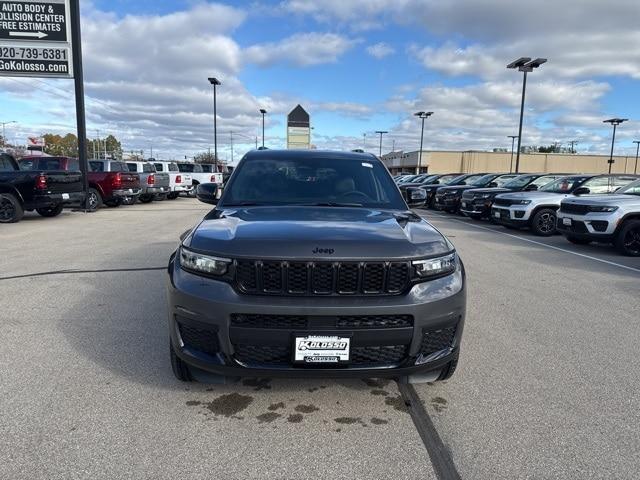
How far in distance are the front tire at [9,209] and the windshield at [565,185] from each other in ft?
48.2

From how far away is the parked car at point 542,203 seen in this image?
42.3ft

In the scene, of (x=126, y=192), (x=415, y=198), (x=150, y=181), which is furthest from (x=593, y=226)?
(x=150, y=181)

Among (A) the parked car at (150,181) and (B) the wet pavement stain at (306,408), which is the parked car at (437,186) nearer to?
(A) the parked car at (150,181)

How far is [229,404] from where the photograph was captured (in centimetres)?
323

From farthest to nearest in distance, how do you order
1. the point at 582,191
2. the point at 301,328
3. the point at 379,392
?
the point at 582,191, the point at 379,392, the point at 301,328

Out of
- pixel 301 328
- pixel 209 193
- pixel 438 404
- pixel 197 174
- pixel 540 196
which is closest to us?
pixel 301 328

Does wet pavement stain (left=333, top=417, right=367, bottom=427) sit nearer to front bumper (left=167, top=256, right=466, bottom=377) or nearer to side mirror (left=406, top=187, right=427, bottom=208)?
front bumper (left=167, top=256, right=466, bottom=377)

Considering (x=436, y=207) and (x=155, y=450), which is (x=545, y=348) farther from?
(x=436, y=207)

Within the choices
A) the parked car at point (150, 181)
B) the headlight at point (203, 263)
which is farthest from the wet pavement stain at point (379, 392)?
the parked car at point (150, 181)

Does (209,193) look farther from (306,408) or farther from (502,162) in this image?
(502,162)

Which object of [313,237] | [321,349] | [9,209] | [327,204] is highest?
[327,204]

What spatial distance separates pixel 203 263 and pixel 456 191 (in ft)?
57.2

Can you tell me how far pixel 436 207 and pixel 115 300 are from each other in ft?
55.7

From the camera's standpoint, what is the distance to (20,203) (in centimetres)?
1330
